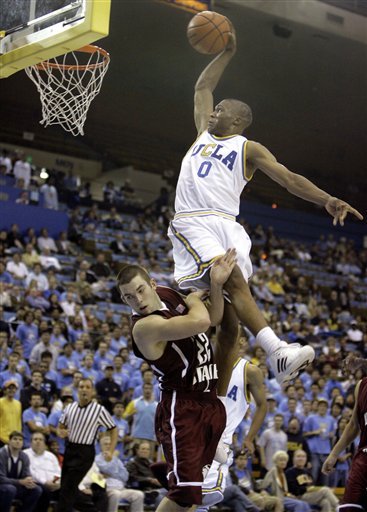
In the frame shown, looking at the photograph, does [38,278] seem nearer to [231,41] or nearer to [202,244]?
[231,41]

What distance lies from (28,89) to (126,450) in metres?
13.3

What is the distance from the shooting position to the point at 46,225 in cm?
1833

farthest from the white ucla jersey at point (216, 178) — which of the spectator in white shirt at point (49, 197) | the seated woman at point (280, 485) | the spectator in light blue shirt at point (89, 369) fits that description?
the spectator in white shirt at point (49, 197)

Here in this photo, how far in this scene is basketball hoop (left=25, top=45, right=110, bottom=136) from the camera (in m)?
7.42

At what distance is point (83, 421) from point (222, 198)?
16.0 feet

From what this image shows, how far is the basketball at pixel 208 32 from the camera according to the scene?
6.42m

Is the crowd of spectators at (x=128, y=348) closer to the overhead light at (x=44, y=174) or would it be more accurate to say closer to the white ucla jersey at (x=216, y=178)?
the overhead light at (x=44, y=174)

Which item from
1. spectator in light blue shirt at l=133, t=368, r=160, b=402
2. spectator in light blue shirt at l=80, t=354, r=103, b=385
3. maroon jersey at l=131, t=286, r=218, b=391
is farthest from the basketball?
spectator in light blue shirt at l=80, t=354, r=103, b=385

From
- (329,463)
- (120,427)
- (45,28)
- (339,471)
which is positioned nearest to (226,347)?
(329,463)

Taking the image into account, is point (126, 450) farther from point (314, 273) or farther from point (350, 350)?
point (314, 273)

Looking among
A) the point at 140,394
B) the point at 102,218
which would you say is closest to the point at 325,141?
the point at 102,218

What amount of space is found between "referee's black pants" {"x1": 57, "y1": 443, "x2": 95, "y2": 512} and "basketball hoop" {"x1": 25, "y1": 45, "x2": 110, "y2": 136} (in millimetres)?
3822

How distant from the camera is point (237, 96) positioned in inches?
894

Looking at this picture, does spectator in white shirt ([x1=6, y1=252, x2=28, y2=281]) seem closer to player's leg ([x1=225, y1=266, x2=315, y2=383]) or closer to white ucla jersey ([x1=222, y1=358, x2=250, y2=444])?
white ucla jersey ([x1=222, y1=358, x2=250, y2=444])
